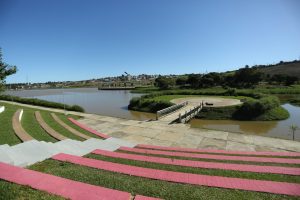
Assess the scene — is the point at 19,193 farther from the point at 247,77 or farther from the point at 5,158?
the point at 247,77

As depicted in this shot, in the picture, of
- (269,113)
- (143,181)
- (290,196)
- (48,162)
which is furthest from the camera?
(269,113)

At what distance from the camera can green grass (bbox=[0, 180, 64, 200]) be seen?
384 cm

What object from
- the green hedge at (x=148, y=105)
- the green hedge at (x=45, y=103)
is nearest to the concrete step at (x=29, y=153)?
A: the green hedge at (x=45, y=103)

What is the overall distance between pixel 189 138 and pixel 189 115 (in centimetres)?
1126

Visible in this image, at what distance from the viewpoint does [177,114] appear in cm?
2325

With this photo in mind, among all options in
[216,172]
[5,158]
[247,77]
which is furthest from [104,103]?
[247,77]

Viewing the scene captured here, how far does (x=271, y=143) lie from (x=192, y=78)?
61752 mm

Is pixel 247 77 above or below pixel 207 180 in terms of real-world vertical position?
above

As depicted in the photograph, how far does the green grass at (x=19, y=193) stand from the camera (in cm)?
384

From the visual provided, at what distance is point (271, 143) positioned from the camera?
1218cm

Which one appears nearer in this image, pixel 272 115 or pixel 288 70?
pixel 272 115

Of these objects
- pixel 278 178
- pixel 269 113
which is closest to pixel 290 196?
pixel 278 178

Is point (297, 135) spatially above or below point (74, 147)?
below

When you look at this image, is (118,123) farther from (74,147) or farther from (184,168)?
(184,168)
